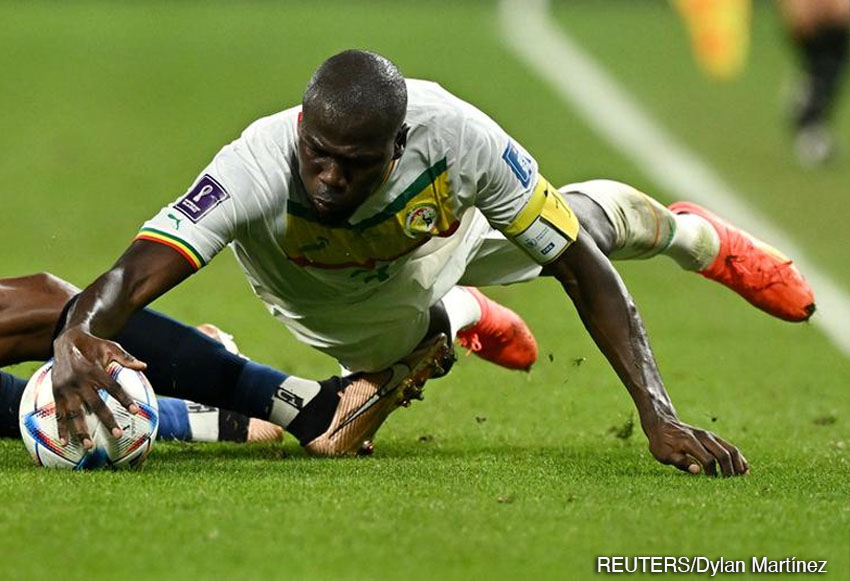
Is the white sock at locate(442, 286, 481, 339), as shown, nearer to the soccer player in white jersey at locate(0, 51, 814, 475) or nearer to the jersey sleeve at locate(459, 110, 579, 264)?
the soccer player in white jersey at locate(0, 51, 814, 475)

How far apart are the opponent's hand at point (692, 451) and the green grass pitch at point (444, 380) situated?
0.26 feet

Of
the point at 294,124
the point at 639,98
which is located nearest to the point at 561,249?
the point at 294,124

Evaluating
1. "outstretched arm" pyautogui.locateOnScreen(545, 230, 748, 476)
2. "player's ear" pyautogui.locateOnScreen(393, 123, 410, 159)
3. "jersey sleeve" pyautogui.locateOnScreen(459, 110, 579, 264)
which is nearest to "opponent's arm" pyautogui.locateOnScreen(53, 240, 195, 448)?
"player's ear" pyautogui.locateOnScreen(393, 123, 410, 159)

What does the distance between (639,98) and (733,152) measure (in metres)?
2.37

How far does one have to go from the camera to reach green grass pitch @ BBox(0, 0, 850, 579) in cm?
432

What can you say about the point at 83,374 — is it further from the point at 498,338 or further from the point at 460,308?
the point at 498,338

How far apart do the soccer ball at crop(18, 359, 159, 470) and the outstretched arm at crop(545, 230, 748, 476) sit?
132cm

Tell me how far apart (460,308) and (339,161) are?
1721 mm

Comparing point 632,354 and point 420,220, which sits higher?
point 420,220

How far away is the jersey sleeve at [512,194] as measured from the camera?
212 inches

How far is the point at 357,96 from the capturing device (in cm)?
495

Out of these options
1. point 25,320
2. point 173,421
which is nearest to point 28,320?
point 25,320

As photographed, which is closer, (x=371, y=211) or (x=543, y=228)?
(x=371, y=211)

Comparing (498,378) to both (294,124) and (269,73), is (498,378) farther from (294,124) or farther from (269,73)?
(269,73)
